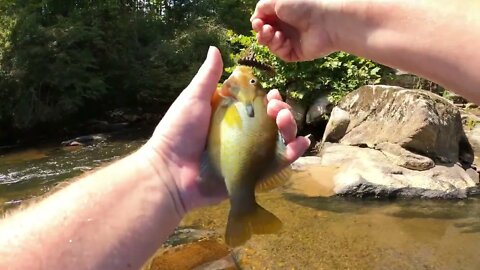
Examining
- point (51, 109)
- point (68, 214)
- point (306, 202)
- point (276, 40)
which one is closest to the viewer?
point (68, 214)

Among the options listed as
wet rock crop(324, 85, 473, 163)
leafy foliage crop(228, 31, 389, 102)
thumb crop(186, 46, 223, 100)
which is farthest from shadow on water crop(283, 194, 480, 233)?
thumb crop(186, 46, 223, 100)

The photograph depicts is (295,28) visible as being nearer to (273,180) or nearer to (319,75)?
(273,180)

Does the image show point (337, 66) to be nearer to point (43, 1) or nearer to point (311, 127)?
point (311, 127)

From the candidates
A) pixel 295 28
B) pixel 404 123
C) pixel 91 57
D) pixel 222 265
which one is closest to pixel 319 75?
pixel 404 123

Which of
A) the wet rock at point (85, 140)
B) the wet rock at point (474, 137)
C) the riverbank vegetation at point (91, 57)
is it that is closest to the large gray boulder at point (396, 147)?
the wet rock at point (474, 137)

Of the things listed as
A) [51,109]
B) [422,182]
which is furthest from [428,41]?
[51,109]

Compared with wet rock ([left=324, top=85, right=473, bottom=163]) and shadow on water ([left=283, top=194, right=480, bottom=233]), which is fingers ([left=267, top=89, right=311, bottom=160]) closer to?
shadow on water ([left=283, top=194, right=480, bottom=233])
